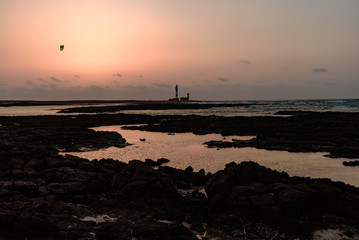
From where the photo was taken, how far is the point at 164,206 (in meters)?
10.8

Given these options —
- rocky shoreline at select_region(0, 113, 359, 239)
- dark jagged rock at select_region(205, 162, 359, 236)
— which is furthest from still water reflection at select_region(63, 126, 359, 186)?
dark jagged rock at select_region(205, 162, 359, 236)

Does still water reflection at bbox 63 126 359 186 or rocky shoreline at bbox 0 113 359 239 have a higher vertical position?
rocky shoreline at bbox 0 113 359 239

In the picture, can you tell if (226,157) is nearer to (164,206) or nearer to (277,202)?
(164,206)

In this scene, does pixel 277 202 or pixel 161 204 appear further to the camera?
pixel 161 204

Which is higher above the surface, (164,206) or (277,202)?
(277,202)

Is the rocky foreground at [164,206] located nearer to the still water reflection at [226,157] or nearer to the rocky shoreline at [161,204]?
the rocky shoreline at [161,204]

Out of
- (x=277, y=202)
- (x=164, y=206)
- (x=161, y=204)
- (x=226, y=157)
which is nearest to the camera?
(x=277, y=202)

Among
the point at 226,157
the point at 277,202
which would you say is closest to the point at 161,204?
the point at 277,202

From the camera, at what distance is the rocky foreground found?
28.6 ft

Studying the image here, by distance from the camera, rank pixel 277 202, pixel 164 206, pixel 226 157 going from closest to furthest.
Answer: pixel 277 202 → pixel 164 206 → pixel 226 157

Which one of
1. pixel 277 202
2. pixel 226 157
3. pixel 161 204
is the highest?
pixel 277 202

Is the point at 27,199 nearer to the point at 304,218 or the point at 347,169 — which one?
the point at 304,218

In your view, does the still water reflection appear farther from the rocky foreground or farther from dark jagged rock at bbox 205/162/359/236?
dark jagged rock at bbox 205/162/359/236

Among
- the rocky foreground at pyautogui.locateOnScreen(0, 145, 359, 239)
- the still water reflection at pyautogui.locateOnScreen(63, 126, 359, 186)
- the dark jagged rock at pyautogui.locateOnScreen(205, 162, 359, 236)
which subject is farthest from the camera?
the still water reflection at pyautogui.locateOnScreen(63, 126, 359, 186)
